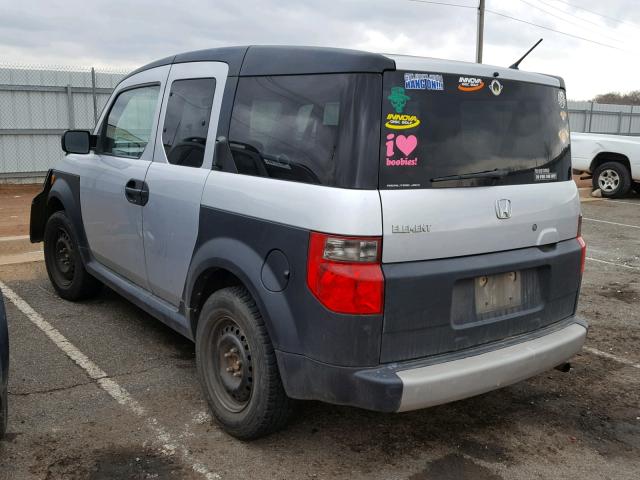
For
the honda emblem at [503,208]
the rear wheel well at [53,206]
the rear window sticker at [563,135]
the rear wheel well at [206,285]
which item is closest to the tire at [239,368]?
the rear wheel well at [206,285]

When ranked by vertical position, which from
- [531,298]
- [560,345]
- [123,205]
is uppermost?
[123,205]

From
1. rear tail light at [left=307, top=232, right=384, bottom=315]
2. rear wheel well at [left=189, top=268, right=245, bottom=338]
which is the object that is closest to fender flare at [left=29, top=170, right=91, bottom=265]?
rear wheel well at [left=189, top=268, right=245, bottom=338]

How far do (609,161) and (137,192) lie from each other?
12.2 metres

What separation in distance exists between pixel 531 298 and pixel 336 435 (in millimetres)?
1259

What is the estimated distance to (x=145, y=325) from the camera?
16.0ft

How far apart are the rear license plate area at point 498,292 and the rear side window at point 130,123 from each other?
236 cm

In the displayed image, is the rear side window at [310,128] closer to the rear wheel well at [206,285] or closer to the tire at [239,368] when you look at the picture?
the rear wheel well at [206,285]

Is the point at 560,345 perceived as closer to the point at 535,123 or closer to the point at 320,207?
the point at 535,123

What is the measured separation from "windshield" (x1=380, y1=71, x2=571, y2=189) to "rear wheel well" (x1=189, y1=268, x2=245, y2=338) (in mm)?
1079

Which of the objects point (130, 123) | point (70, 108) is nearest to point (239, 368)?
point (130, 123)

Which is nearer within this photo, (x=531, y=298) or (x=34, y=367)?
(x=531, y=298)

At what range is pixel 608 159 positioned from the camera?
13344 millimetres

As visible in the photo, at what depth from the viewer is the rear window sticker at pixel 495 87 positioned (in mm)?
2971

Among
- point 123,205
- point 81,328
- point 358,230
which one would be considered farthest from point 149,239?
point 358,230
